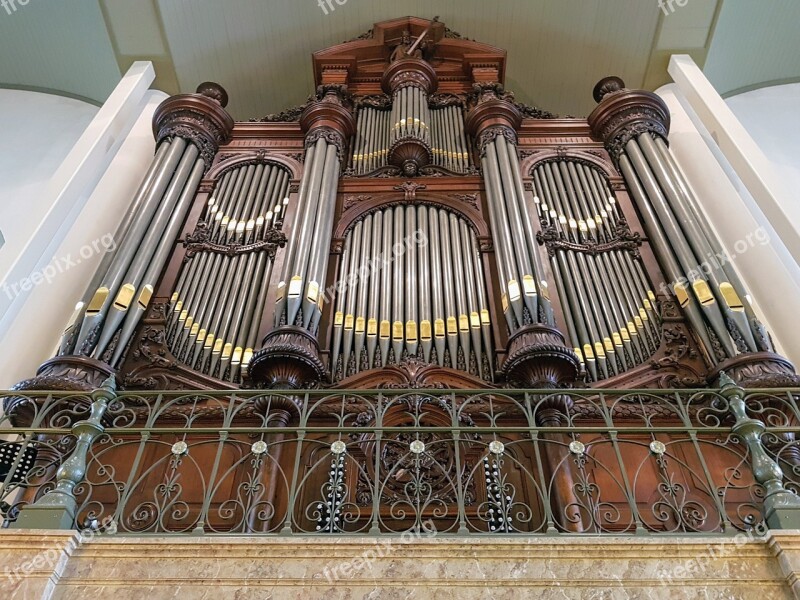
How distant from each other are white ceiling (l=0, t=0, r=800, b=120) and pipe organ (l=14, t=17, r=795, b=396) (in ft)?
4.05

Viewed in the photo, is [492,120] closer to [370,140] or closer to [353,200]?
[370,140]

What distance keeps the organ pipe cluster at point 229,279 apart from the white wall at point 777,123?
244 inches

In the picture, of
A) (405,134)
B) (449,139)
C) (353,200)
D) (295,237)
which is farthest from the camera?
(449,139)

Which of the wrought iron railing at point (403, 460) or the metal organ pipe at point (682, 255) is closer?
the wrought iron railing at point (403, 460)

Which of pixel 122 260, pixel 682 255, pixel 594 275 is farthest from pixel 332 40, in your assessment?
pixel 682 255

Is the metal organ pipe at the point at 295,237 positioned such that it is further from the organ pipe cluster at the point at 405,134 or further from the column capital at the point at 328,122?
the organ pipe cluster at the point at 405,134

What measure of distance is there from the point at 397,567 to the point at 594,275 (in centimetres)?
390

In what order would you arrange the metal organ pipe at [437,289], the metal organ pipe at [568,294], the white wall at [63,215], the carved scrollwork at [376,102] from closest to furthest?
the metal organ pipe at [568,294] → the metal organ pipe at [437,289] → the white wall at [63,215] → the carved scrollwork at [376,102]

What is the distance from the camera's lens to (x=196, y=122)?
7863 mm

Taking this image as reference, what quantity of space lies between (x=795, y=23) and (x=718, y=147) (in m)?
3.31

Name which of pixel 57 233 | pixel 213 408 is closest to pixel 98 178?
pixel 57 233

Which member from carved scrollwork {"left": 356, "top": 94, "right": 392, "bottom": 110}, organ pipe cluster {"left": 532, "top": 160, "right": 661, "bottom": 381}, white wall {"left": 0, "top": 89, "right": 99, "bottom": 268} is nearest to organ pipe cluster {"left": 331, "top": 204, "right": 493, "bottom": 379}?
organ pipe cluster {"left": 532, "top": 160, "right": 661, "bottom": 381}

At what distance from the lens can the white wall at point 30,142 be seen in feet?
26.7

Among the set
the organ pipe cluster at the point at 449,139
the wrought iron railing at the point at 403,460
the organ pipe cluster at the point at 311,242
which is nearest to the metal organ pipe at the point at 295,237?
the organ pipe cluster at the point at 311,242
